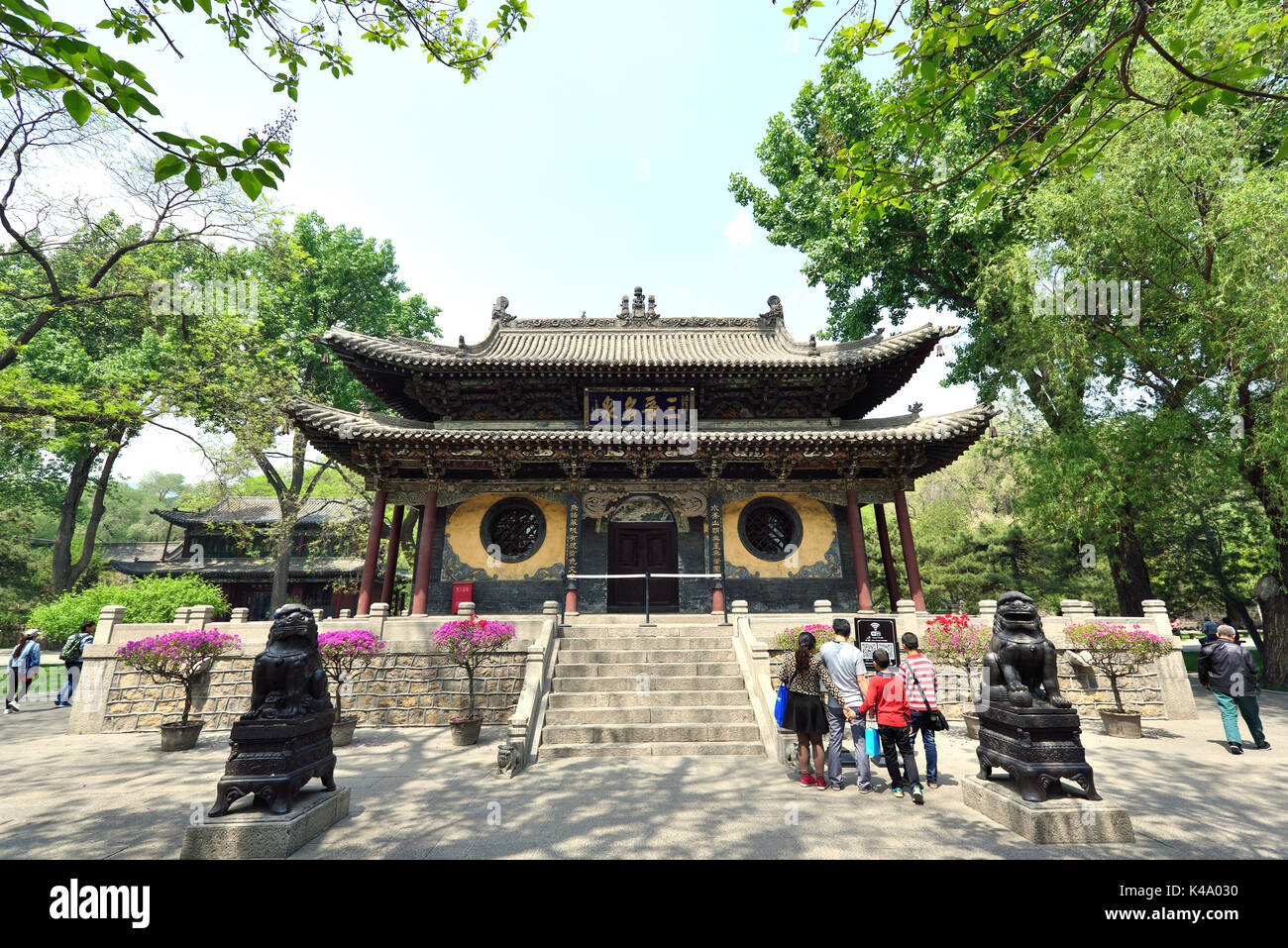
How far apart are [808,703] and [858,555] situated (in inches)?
263

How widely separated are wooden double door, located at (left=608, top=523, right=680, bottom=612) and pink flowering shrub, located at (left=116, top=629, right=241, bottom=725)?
725 centimetres

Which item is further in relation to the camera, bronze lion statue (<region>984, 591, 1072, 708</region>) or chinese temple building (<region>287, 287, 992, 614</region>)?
chinese temple building (<region>287, 287, 992, 614</region>)

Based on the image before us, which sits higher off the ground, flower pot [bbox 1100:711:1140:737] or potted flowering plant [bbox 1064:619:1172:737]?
potted flowering plant [bbox 1064:619:1172:737]

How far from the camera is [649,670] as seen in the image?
8.55 m

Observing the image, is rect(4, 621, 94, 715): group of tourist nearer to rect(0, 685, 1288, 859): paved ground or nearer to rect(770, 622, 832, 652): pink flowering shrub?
rect(0, 685, 1288, 859): paved ground

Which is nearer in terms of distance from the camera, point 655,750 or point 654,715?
point 655,750

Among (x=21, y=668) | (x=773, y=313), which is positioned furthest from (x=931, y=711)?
(x=21, y=668)

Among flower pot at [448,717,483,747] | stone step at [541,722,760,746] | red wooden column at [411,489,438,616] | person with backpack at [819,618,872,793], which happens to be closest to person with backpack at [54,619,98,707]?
red wooden column at [411,489,438,616]

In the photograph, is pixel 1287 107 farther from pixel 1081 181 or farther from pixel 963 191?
pixel 963 191

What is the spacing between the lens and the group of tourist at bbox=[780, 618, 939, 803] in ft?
17.6

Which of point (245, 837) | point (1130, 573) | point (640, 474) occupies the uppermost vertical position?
point (640, 474)

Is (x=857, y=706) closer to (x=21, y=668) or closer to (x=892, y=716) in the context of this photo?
(x=892, y=716)

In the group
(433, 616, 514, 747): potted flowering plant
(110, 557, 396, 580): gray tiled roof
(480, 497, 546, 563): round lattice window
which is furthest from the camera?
(110, 557, 396, 580): gray tiled roof

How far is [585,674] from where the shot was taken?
852 cm
